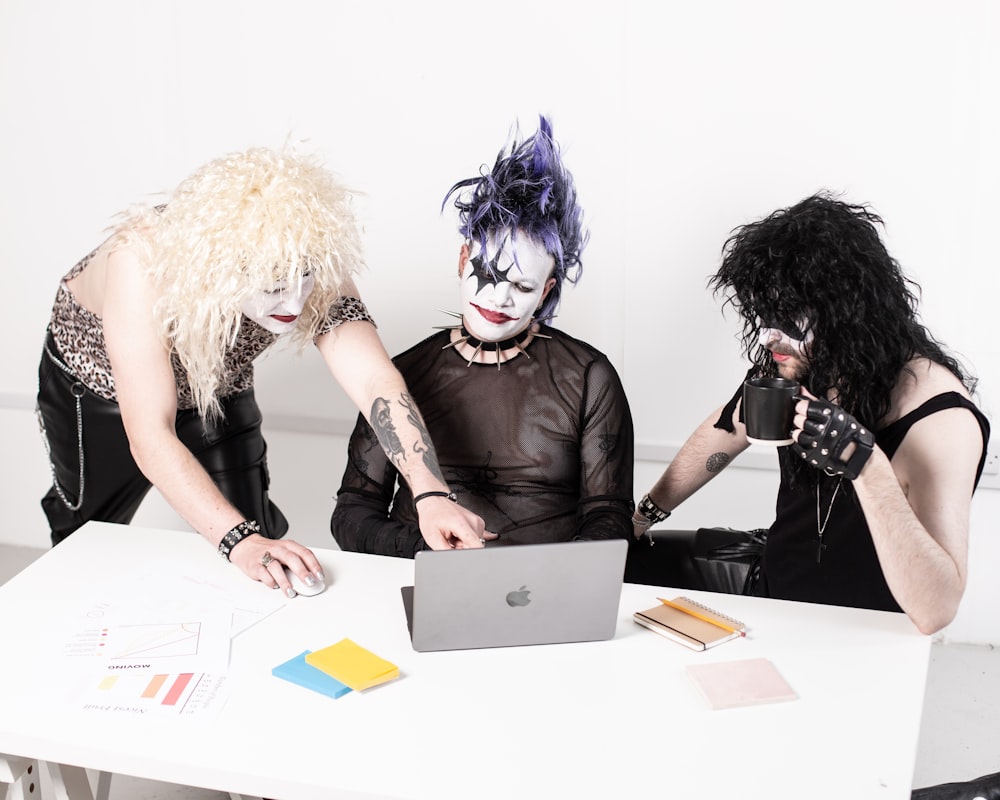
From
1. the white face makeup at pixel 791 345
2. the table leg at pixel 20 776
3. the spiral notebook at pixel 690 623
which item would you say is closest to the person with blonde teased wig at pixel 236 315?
the spiral notebook at pixel 690 623

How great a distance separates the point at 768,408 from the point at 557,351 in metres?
0.67

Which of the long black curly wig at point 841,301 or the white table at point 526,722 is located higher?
the long black curly wig at point 841,301

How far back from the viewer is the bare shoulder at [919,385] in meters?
1.75

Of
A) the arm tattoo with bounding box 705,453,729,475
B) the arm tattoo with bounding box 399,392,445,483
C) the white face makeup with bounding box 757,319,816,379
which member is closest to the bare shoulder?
the white face makeup with bounding box 757,319,816,379

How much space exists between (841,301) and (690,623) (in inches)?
23.7

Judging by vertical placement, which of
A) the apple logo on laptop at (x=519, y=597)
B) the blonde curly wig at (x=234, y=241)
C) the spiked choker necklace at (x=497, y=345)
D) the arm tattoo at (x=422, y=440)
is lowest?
the apple logo on laptop at (x=519, y=597)

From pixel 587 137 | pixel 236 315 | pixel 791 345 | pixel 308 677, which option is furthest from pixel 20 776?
pixel 587 137

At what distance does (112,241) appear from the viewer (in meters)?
2.00

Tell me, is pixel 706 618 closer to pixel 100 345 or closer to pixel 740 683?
pixel 740 683

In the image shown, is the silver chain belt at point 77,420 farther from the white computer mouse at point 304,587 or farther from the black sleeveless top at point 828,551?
the black sleeveless top at point 828,551

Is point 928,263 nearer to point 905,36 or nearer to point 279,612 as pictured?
point 905,36

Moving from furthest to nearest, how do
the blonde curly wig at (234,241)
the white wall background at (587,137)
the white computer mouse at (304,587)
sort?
the white wall background at (587,137), the blonde curly wig at (234,241), the white computer mouse at (304,587)

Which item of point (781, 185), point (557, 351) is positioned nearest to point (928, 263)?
point (781, 185)

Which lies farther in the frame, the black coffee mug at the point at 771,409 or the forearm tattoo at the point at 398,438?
the forearm tattoo at the point at 398,438
